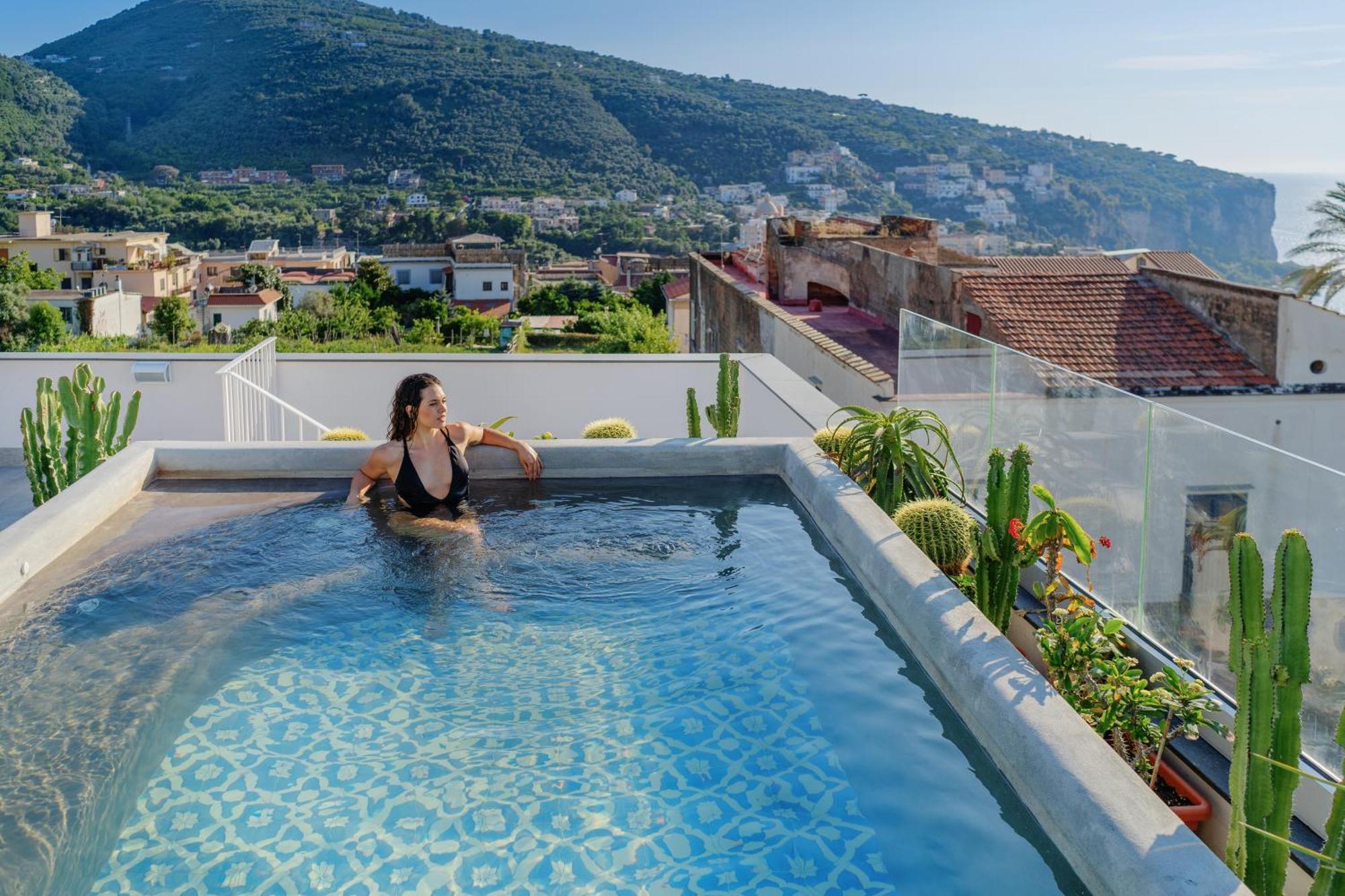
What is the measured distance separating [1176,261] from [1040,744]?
29.7m

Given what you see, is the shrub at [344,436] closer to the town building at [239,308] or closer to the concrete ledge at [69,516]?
the concrete ledge at [69,516]

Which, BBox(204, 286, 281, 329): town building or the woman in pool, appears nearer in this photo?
the woman in pool

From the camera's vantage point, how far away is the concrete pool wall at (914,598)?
2854 millimetres

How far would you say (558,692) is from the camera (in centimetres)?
452

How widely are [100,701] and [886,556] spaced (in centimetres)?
314

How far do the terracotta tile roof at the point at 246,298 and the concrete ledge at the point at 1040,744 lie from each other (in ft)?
223

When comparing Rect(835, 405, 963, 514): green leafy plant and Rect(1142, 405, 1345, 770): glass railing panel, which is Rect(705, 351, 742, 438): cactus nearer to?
Rect(835, 405, 963, 514): green leafy plant

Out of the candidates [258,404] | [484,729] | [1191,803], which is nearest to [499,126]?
[258,404]

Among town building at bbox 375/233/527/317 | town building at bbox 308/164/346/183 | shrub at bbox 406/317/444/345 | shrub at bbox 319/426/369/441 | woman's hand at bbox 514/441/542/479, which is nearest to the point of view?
woman's hand at bbox 514/441/542/479

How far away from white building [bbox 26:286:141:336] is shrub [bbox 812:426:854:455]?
5866cm

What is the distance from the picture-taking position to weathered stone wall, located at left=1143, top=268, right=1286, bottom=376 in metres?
15.1

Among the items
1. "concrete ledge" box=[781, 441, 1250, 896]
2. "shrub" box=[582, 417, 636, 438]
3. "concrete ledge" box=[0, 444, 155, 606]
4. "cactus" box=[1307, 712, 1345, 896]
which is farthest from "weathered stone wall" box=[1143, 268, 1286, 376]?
"cactus" box=[1307, 712, 1345, 896]

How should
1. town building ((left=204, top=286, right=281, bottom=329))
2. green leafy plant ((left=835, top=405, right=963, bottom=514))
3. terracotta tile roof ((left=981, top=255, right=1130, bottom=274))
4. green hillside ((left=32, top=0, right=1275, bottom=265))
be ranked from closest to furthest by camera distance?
green leafy plant ((left=835, top=405, right=963, bottom=514)) < terracotta tile roof ((left=981, top=255, right=1130, bottom=274)) < town building ((left=204, top=286, right=281, bottom=329)) < green hillside ((left=32, top=0, right=1275, bottom=265))

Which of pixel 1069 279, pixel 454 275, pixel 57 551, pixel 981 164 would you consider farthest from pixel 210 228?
pixel 57 551
